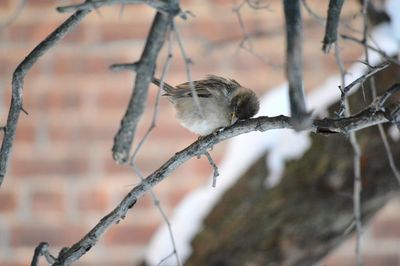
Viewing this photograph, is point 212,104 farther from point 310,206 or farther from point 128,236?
point 128,236

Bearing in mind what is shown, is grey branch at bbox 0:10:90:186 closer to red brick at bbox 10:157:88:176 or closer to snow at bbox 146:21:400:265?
snow at bbox 146:21:400:265

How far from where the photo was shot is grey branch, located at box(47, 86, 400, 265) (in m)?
0.88

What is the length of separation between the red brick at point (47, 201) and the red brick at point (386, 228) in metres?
1.13

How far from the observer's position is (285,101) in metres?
2.12

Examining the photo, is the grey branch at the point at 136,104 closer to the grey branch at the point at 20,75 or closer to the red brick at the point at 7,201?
the grey branch at the point at 20,75

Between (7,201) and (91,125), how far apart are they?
40 centimetres

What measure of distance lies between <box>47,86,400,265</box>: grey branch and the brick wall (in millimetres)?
1713

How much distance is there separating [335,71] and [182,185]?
2.27 ft

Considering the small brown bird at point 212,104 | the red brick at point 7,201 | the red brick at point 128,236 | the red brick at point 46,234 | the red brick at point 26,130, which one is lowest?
the small brown bird at point 212,104

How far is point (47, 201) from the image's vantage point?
275 cm

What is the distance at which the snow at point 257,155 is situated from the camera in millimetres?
1970

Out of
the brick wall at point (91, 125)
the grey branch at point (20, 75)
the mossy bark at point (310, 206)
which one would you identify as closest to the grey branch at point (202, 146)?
the grey branch at point (20, 75)

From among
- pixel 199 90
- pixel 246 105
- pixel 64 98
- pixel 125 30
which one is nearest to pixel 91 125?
pixel 64 98

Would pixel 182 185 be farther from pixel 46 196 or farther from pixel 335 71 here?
pixel 335 71
